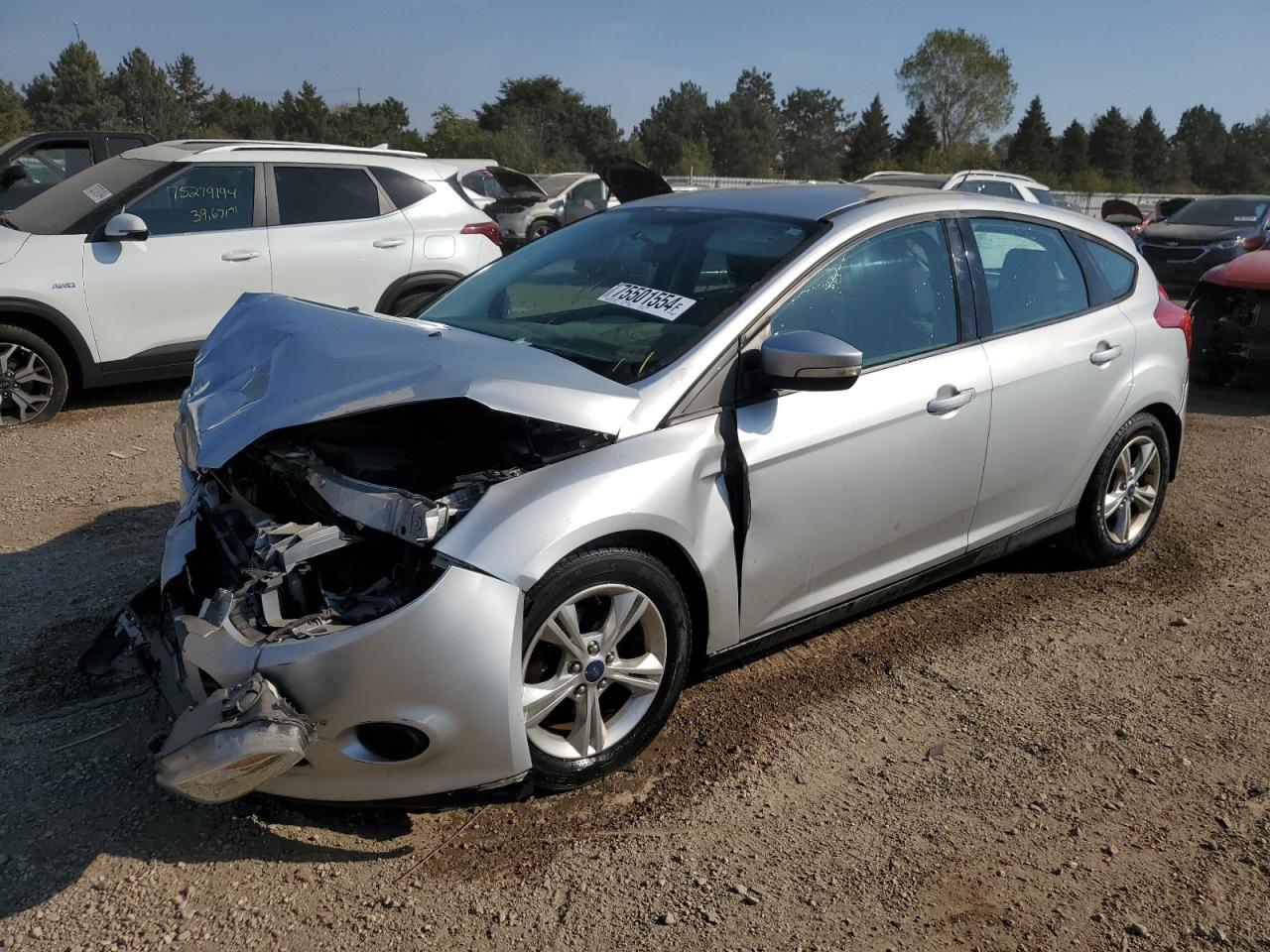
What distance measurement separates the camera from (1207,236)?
49.5 feet

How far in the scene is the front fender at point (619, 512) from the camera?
8.43 feet

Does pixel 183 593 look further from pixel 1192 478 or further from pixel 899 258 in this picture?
pixel 1192 478

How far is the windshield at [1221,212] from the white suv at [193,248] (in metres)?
12.6

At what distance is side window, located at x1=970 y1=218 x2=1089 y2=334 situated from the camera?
3953 millimetres

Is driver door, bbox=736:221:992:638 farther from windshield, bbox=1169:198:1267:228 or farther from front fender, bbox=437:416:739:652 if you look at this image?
windshield, bbox=1169:198:1267:228

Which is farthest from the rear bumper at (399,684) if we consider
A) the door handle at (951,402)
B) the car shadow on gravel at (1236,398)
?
the car shadow on gravel at (1236,398)

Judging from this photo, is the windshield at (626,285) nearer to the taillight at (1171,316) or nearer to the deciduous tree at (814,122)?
the taillight at (1171,316)

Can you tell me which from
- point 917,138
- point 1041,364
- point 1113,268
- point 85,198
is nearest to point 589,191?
point 85,198

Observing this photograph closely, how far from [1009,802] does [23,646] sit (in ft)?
11.1

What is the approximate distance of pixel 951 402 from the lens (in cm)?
360

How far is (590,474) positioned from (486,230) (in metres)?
6.14

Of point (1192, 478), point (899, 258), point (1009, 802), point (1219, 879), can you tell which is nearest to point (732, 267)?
point (899, 258)

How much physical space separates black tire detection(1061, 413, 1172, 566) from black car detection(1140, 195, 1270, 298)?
1151cm

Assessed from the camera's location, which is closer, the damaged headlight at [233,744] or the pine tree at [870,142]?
the damaged headlight at [233,744]
